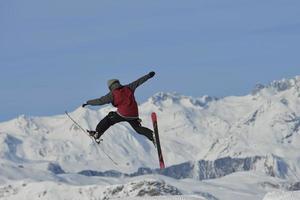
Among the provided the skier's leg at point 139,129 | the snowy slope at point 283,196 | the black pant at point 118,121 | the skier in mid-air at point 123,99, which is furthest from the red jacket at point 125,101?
the snowy slope at point 283,196

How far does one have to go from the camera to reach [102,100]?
2564 centimetres

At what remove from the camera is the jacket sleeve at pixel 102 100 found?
2548 cm

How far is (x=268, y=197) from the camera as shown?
23312 millimetres

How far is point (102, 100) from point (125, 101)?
2.37ft

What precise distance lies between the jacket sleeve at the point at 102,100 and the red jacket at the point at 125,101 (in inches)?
5.2

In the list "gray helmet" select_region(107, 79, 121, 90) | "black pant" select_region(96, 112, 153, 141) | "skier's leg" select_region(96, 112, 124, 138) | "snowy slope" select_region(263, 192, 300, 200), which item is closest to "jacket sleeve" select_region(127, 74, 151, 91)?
"gray helmet" select_region(107, 79, 121, 90)

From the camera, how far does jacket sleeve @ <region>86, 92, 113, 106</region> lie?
25484mm

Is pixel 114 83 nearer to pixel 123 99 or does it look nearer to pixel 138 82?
pixel 123 99

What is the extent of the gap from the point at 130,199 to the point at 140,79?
3473mm

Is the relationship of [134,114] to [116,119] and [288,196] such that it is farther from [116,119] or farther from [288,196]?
[288,196]

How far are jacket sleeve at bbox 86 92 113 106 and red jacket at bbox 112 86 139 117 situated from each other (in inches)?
5.2

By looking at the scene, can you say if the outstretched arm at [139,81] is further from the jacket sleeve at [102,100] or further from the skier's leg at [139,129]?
→ the skier's leg at [139,129]

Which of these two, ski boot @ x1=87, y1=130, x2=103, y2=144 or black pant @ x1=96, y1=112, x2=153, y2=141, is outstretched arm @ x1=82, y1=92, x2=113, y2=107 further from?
ski boot @ x1=87, y1=130, x2=103, y2=144

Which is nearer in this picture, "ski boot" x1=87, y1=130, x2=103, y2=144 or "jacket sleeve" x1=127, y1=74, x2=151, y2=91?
"jacket sleeve" x1=127, y1=74, x2=151, y2=91
